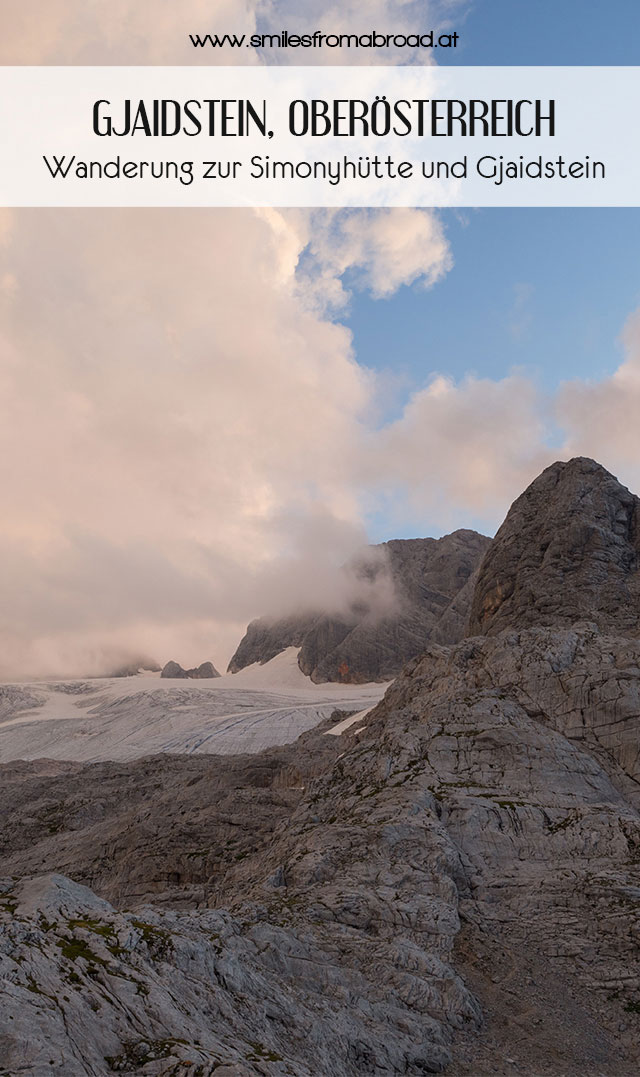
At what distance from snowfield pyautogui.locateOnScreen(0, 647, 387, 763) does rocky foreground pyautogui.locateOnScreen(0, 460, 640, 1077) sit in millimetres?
61745

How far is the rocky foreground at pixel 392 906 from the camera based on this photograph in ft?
66.3

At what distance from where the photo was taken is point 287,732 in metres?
127

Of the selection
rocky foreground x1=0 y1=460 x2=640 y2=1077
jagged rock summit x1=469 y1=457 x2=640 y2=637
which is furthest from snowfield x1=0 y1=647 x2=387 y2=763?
rocky foreground x1=0 y1=460 x2=640 y2=1077

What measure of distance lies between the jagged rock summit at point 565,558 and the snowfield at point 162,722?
56.9 meters

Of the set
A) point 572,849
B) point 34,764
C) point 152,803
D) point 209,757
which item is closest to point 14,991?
point 572,849

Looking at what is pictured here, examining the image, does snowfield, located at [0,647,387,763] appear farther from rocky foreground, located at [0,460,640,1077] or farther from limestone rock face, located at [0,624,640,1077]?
limestone rock face, located at [0,624,640,1077]

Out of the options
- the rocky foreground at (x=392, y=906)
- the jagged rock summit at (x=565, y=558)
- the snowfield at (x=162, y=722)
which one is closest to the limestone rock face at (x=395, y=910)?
the rocky foreground at (x=392, y=906)

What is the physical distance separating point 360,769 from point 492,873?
11.3 m

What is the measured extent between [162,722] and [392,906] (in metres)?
118

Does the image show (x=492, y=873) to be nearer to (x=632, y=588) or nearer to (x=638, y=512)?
(x=632, y=588)

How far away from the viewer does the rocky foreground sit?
2020cm

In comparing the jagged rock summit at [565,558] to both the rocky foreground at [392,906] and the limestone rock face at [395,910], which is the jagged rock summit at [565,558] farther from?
the limestone rock face at [395,910]

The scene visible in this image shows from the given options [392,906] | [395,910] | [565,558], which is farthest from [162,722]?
[395,910]

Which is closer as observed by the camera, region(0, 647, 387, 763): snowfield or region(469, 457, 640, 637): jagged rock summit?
region(469, 457, 640, 637): jagged rock summit
